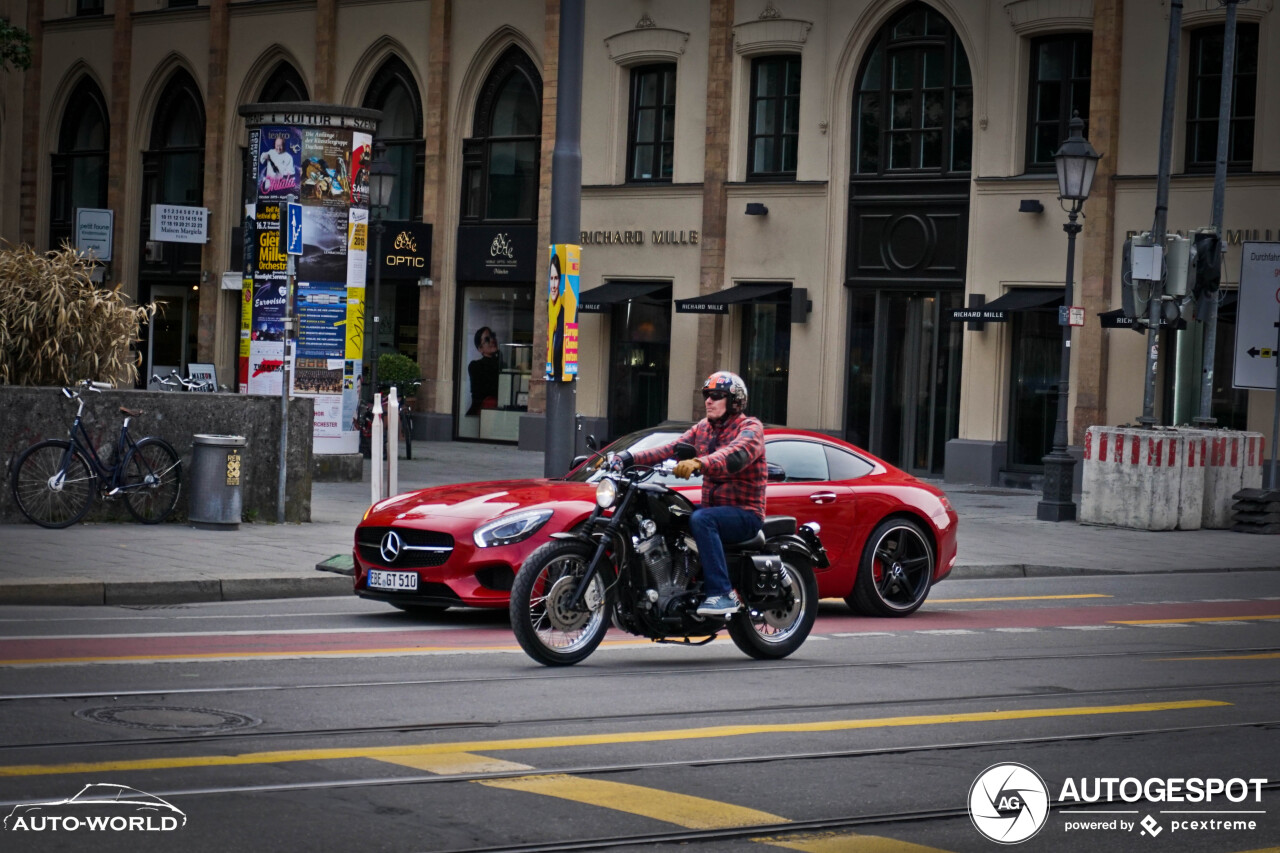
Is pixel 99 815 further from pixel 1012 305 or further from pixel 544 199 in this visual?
pixel 544 199

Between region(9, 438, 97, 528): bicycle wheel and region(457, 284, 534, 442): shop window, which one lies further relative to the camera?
region(457, 284, 534, 442): shop window

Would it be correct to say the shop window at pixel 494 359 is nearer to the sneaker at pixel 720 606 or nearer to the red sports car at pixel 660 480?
the red sports car at pixel 660 480

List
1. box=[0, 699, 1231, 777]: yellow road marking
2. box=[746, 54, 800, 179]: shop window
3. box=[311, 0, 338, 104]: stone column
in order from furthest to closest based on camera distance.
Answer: box=[311, 0, 338, 104]: stone column → box=[746, 54, 800, 179]: shop window → box=[0, 699, 1231, 777]: yellow road marking

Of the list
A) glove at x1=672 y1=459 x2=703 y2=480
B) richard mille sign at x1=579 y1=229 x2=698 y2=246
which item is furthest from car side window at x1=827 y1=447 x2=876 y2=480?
richard mille sign at x1=579 y1=229 x2=698 y2=246

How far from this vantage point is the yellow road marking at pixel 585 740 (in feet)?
22.3

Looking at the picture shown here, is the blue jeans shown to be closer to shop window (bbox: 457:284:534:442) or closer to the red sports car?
the red sports car

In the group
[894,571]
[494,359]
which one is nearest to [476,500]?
[894,571]

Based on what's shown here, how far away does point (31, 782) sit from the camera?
6.41 meters

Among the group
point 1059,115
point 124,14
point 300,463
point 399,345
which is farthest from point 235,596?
point 124,14

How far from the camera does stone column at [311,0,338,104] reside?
130 ft

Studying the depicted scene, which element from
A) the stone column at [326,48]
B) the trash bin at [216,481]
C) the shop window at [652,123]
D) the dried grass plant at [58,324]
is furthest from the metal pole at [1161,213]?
the stone column at [326,48]

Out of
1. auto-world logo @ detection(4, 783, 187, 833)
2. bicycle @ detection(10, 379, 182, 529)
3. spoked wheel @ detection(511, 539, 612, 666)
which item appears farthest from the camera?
bicycle @ detection(10, 379, 182, 529)

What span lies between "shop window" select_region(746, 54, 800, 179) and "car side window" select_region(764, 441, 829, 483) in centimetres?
2042

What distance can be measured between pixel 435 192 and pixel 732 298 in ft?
26.2
